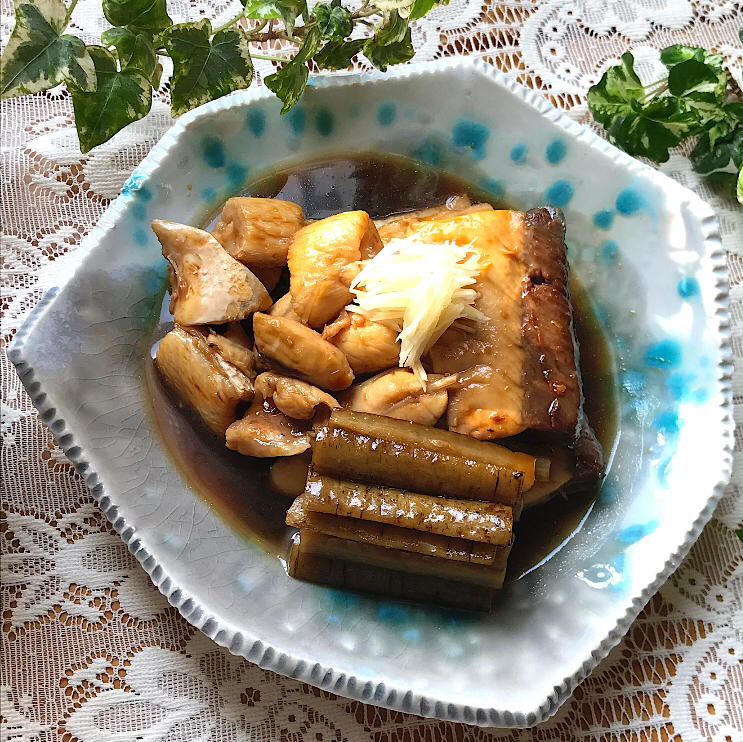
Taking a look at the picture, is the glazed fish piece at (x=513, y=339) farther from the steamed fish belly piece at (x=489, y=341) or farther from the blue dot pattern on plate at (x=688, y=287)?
the blue dot pattern on plate at (x=688, y=287)

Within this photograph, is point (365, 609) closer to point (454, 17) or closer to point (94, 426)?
point (94, 426)

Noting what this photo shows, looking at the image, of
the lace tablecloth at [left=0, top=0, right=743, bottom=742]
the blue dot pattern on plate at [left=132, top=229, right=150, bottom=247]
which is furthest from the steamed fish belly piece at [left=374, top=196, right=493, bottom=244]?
the lace tablecloth at [left=0, top=0, right=743, bottom=742]

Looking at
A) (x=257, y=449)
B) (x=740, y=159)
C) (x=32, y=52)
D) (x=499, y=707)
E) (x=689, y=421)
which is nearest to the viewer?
(x=32, y=52)

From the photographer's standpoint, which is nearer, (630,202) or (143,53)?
(143,53)

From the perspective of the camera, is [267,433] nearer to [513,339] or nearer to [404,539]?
[404,539]

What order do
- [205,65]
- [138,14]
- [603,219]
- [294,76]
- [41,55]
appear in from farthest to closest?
[603,219]
[294,76]
[205,65]
[138,14]
[41,55]

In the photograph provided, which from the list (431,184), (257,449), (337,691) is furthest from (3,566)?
(431,184)

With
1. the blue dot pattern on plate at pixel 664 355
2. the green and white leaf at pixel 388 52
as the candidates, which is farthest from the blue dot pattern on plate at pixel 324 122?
the blue dot pattern on plate at pixel 664 355

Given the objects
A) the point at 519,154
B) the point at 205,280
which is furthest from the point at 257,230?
the point at 519,154
